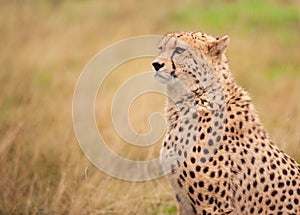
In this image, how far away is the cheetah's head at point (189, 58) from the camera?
4.43 meters

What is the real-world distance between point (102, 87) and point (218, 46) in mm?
4790

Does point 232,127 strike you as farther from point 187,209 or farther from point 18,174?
point 18,174

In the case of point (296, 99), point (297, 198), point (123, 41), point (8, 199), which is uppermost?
point (123, 41)

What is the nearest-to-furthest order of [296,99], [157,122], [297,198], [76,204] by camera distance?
[297,198], [76,204], [157,122], [296,99]

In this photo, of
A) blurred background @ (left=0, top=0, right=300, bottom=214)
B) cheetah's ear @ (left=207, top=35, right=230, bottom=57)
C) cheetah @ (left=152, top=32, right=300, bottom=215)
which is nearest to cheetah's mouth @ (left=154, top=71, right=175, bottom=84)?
cheetah @ (left=152, top=32, right=300, bottom=215)

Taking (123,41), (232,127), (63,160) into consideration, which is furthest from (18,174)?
(123,41)

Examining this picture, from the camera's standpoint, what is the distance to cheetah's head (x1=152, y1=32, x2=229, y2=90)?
4.43m

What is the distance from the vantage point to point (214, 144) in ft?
14.2

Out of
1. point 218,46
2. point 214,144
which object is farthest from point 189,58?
point 214,144

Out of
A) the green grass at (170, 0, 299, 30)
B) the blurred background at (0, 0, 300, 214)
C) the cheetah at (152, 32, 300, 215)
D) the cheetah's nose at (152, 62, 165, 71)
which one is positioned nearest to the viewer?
the cheetah at (152, 32, 300, 215)

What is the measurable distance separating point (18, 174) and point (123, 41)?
506 centimetres

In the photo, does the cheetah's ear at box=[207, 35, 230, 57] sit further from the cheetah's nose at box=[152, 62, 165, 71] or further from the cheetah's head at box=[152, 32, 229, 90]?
the cheetah's nose at box=[152, 62, 165, 71]

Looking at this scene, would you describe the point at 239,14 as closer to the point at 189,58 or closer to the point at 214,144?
the point at 189,58

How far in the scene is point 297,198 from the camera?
4336 millimetres
